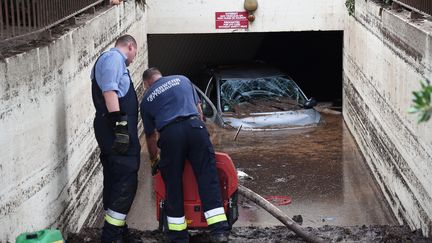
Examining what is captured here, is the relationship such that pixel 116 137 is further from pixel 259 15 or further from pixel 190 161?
pixel 259 15

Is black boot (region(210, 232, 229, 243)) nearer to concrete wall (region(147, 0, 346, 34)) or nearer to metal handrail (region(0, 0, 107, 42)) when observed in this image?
metal handrail (region(0, 0, 107, 42))

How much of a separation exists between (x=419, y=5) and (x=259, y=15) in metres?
7.07

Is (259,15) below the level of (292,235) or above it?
above

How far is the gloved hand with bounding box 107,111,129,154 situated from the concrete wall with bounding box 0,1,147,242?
614 millimetres

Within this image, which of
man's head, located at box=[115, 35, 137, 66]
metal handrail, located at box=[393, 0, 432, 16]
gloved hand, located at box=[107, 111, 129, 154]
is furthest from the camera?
metal handrail, located at box=[393, 0, 432, 16]

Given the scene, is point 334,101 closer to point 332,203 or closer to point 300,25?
point 300,25

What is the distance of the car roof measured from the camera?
16641mm

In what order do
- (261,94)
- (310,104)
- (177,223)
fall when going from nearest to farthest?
(177,223)
(310,104)
(261,94)

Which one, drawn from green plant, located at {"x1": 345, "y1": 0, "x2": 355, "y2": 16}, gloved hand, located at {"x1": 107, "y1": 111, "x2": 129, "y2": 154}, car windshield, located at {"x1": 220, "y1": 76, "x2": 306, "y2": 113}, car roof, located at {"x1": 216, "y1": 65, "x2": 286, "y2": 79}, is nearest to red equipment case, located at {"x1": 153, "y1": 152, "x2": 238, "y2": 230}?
gloved hand, located at {"x1": 107, "y1": 111, "x2": 129, "y2": 154}

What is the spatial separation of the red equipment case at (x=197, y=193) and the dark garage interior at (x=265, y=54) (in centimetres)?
1006

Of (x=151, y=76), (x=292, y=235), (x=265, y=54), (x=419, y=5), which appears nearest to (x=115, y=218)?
(x=151, y=76)

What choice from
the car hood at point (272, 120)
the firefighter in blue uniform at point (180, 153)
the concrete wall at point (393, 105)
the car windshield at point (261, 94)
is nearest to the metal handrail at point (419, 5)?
the concrete wall at point (393, 105)

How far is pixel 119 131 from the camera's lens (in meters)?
6.95

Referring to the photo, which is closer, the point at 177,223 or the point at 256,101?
the point at 177,223
